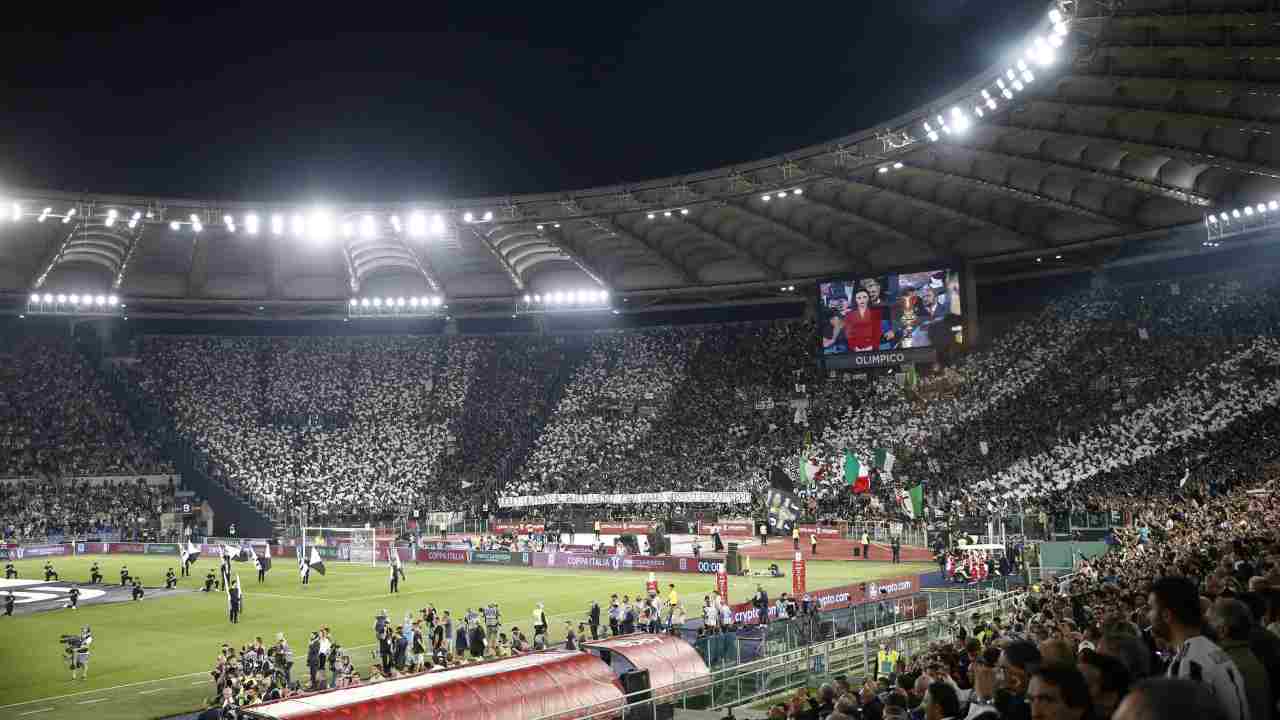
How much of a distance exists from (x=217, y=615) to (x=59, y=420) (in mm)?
37345

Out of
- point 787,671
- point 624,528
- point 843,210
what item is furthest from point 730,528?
point 787,671

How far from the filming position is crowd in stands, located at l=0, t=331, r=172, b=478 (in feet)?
209

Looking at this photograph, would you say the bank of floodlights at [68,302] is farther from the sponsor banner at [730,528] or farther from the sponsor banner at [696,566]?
the sponsor banner at [696,566]

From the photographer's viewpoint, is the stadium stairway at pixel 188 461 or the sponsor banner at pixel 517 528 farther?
the stadium stairway at pixel 188 461

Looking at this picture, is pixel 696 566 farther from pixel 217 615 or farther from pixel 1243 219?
pixel 1243 219

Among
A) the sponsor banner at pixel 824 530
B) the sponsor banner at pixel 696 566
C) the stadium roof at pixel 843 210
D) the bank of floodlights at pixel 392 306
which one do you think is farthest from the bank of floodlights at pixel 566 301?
the sponsor banner at pixel 696 566

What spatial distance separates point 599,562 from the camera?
5053 centimetres

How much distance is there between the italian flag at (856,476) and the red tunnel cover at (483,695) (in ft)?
119

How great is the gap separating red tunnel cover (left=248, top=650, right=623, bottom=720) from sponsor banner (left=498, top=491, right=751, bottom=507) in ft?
133

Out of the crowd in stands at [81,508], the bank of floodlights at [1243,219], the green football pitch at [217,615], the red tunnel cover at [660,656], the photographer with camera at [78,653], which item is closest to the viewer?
the red tunnel cover at [660,656]

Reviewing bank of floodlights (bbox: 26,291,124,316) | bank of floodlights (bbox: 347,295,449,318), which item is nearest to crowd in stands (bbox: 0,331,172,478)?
bank of floodlights (bbox: 26,291,124,316)

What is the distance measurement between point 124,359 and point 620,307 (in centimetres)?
3669

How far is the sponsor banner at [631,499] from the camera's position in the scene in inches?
2354

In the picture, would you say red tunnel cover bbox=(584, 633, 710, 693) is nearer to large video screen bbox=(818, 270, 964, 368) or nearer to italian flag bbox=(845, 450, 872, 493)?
italian flag bbox=(845, 450, 872, 493)
